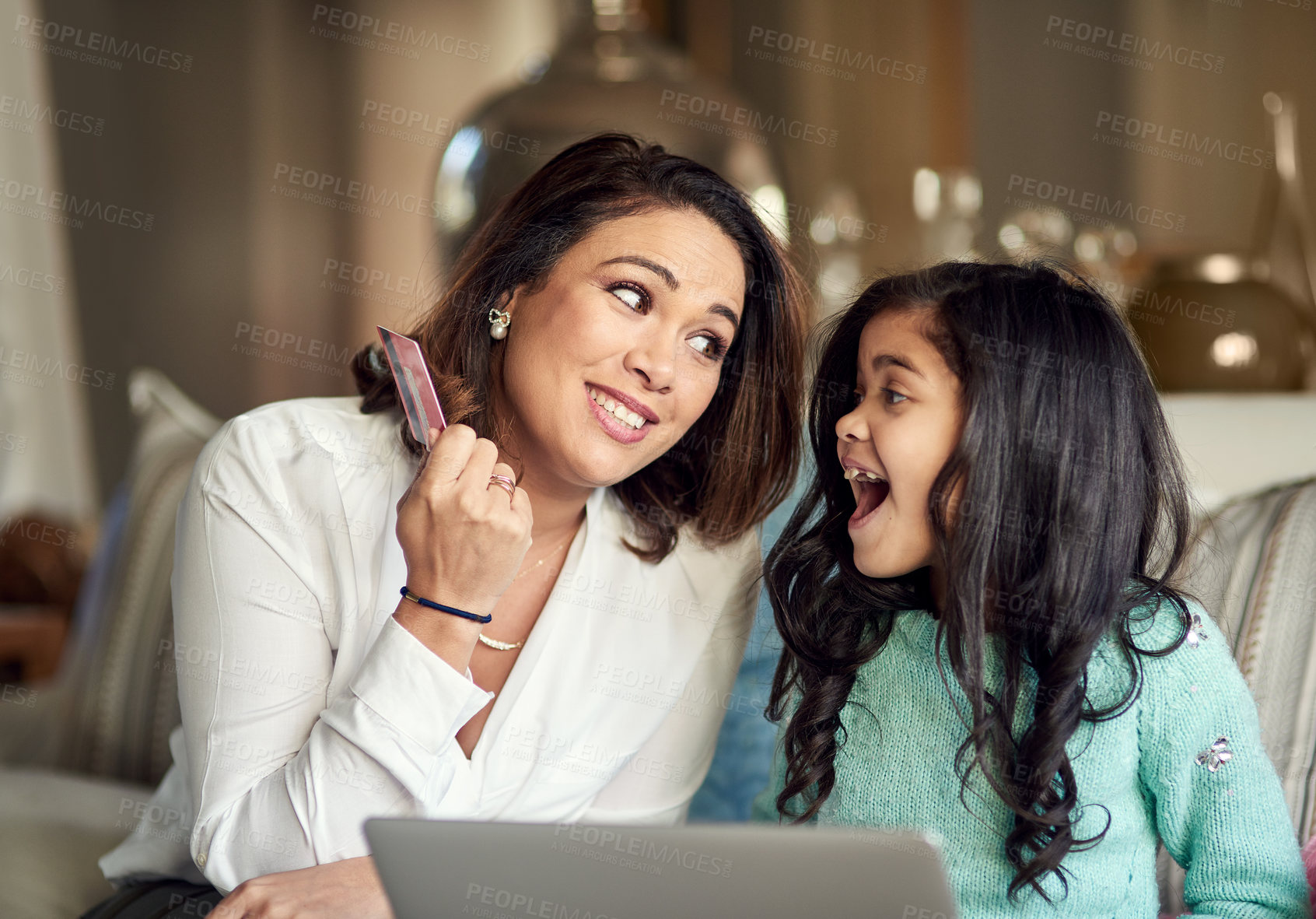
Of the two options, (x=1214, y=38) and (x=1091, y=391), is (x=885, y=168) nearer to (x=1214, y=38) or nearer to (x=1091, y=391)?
(x=1214, y=38)

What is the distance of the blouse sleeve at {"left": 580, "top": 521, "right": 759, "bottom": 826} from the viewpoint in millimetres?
1294

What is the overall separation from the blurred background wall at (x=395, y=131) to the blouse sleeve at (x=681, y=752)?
115 cm

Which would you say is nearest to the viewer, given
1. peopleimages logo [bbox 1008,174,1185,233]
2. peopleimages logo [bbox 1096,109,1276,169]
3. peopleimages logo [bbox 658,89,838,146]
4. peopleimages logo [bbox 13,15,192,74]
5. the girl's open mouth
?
the girl's open mouth

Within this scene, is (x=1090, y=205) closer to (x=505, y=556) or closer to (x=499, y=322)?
(x=499, y=322)

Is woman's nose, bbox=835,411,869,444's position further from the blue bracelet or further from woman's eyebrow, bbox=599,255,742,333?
the blue bracelet

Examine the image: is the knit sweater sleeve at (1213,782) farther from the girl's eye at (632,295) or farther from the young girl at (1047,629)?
the girl's eye at (632,295)

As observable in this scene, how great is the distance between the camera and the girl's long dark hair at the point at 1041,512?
959mm

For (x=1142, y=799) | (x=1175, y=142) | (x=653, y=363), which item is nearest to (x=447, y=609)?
(x=653, y=363)

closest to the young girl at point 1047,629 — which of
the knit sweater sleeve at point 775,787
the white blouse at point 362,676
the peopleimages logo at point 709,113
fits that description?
the knit sweater sleeve at point 775,787

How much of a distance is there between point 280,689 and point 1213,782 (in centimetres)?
88

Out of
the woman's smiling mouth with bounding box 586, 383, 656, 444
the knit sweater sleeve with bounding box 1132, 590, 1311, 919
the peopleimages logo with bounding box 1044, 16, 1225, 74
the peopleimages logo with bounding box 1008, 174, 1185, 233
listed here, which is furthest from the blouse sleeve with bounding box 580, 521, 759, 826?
the peopleimages logo with bounding box 1044, 16, 1225, 74

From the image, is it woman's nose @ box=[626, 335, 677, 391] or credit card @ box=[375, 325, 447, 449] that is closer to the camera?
credit card @ box=[375, 325, 447, 449]

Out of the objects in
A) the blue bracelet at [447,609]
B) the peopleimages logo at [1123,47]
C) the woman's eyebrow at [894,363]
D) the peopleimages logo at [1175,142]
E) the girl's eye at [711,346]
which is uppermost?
the peopleimages logo at [1123,47]

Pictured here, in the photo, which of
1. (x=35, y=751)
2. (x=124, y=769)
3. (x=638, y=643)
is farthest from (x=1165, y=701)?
(x=35, y=751)
